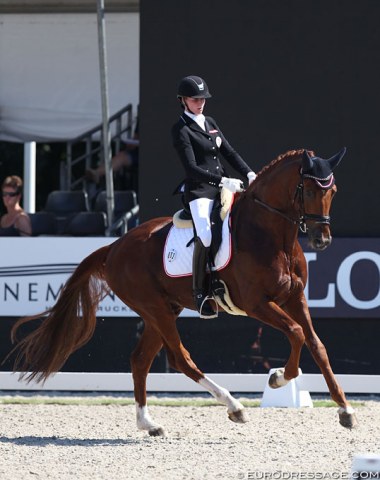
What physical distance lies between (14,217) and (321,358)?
4.72m

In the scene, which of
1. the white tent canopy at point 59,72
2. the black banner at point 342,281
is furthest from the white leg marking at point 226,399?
the white tent canopy at point 59,72

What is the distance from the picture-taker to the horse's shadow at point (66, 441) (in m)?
6.83

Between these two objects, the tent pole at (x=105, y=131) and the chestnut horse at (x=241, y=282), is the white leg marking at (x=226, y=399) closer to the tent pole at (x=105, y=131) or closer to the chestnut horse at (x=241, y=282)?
the chestnut horse at (x=241, y=282)

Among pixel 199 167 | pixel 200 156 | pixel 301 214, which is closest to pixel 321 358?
pixel 301 214

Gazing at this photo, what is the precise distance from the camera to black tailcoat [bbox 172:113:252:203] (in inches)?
279

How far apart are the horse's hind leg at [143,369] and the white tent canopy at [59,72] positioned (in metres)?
6.29

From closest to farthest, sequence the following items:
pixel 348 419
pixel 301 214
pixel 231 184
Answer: pixel 348 419
pixel 301 214
pixel 231 184

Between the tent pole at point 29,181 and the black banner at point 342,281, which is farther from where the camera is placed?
the tent pole at point 29,181

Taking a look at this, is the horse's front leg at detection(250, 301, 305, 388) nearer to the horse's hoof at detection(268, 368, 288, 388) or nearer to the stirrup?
the horse's hoof at detection(268, 368, 288, 388)

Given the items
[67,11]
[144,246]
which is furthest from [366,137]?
[67,11]

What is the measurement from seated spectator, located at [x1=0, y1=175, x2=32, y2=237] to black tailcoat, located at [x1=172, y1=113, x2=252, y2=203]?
133 inches

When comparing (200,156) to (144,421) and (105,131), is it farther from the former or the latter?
(105,131)

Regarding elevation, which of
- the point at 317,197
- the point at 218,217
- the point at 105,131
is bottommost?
the point at 218,217

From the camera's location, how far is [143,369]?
748 cm
